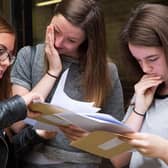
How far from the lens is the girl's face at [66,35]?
6.25ft

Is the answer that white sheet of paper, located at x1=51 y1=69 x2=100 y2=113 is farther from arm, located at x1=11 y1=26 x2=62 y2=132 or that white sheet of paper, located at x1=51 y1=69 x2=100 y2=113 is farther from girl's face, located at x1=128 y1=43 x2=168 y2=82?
girl's face, located at x1=128 y1=43 x2=168 y2=82

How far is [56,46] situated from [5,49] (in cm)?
34

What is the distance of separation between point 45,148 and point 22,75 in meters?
0.34

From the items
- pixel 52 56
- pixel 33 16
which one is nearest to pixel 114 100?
pixel 52 56

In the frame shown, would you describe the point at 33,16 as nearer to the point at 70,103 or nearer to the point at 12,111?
the point at 70,103

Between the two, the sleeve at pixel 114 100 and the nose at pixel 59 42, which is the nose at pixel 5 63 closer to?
the nose at pixel 59 42

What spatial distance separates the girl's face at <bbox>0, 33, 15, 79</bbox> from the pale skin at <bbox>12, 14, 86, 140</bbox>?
0.23 m

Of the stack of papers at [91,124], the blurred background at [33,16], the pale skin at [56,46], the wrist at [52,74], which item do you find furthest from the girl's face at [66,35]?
the blurred background at [33,16]

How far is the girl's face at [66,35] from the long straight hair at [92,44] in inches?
0.8

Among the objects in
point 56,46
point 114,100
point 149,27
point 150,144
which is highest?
point 149,27

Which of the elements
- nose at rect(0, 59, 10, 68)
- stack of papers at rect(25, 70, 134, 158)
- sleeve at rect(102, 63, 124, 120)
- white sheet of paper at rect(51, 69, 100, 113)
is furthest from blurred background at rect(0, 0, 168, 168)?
stack of papers at rect(25, 70, 134, 158)

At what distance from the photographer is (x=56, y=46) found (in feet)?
6.46

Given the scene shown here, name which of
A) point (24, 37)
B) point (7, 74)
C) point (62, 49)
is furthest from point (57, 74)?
point (24, 37)

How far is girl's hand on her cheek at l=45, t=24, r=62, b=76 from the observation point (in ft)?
6.40
